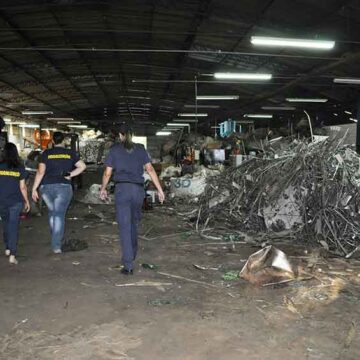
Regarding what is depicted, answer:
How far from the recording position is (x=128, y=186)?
17.1 feet

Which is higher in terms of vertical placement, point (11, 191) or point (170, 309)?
point (11, 191)

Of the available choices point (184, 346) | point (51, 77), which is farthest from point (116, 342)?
point (51, 77)

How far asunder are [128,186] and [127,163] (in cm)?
29

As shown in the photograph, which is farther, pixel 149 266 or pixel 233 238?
pixel 233 238

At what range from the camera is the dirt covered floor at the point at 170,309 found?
10.8 feet

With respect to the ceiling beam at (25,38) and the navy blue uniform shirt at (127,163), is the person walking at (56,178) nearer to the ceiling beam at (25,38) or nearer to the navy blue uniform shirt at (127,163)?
the navy blue uniform shirt at (127,163)

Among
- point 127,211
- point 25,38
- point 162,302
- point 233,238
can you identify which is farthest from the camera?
point 25,38

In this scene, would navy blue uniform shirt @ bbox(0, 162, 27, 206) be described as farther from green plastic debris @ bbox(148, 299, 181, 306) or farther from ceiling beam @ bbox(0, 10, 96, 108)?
ceiling beam @ bbox(0, 10, 96, 108)

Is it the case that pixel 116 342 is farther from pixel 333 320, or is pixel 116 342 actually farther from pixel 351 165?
pixel 351 165

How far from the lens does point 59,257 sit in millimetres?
6008

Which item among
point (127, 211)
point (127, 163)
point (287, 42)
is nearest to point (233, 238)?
point (127, 211)

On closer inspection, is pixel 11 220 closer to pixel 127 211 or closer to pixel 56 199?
pixel 56 199

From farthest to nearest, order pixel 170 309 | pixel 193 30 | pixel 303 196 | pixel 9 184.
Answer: pixel 193 30 < pixel 303 196 < pixel 9 184 < pixel 170 309

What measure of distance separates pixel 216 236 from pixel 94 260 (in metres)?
2.60
